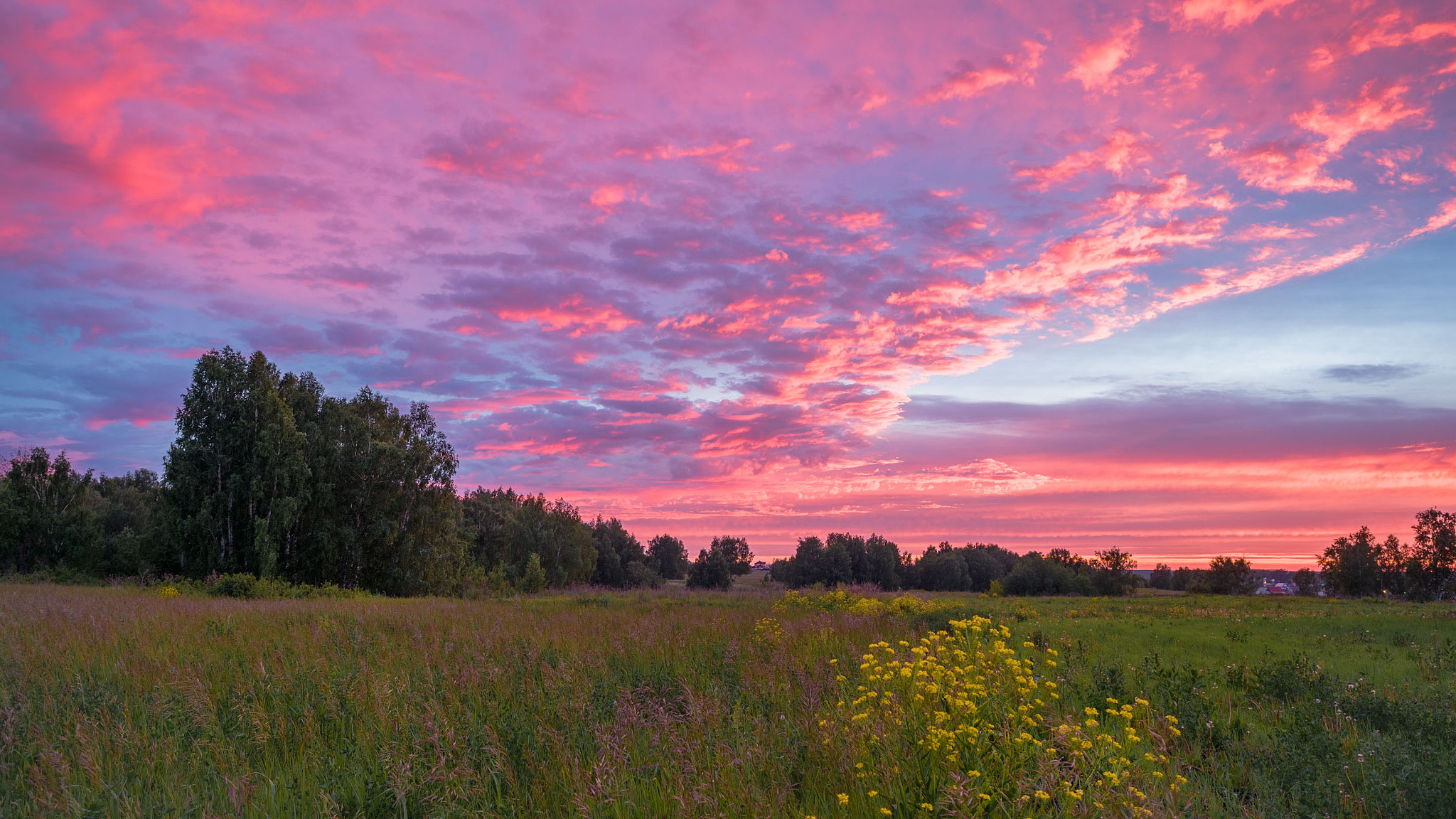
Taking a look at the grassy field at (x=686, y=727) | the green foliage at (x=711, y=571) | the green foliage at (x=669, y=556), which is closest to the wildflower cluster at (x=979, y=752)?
the grassy field at (x=686, y=727)

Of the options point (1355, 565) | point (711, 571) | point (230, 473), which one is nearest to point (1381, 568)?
point (1355, 565)

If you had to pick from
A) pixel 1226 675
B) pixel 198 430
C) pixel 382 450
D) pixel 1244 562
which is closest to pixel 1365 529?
pixel 1244 562

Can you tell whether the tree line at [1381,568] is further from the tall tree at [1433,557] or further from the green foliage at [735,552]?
the green foliage at [735,552]

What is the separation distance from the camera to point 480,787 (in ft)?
17.1

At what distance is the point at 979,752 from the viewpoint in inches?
196

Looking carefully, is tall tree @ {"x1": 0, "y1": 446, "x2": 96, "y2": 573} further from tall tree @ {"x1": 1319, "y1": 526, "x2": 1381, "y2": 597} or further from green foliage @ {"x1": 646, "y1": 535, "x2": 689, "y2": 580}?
tall tree @ {"x1": 1319, "y1": 526, "x2": 1381, "y2": 597}

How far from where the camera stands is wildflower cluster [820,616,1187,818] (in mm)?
4203

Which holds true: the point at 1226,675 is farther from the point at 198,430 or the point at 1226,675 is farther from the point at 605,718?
the point at 198,430

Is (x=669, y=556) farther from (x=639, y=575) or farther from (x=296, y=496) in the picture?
(x=296, y=496)

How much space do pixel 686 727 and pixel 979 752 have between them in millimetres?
2636

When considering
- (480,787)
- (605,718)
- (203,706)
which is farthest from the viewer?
(605,718)

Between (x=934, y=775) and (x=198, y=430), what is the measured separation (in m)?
53.0

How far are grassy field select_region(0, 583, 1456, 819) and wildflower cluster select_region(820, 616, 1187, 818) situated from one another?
0.11 ft

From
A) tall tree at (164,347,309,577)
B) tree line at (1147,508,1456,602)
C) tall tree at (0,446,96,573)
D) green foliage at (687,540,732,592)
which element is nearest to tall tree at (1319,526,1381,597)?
tree line at (1147,508,1456,602)
